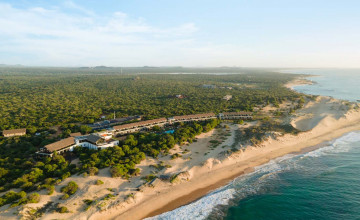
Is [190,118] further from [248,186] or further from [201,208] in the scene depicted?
[201,208]

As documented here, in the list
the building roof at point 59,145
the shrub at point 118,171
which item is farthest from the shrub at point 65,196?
the building roof at point 59,145

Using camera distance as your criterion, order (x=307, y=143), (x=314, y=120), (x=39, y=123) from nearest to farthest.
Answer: (x=307, y=143)
(x=39, y=123)
(x=314, y=120)

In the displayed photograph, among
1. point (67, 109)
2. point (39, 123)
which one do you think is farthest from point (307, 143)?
point (67, 109)

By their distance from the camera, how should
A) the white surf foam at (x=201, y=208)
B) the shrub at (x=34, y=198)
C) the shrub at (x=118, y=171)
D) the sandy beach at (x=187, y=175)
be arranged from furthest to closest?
1. the shrub at (x=118, y=171)
2. the sandy beach at (x=187, y=175)
3. the white surf foam at (x=201, y=208)
4. the shrub at (x=34, y=198)

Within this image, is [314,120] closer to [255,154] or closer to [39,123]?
[255,154]

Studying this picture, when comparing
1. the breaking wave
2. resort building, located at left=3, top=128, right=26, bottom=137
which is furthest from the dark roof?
the breaking wave

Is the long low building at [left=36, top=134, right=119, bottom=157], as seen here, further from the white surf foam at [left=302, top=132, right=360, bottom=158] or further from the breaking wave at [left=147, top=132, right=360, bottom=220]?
the white surf foam at [left=302, top=132, right=360, bottom=158]

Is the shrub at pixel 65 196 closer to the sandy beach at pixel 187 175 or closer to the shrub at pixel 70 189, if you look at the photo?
the sandy beach at pixel 187 175
